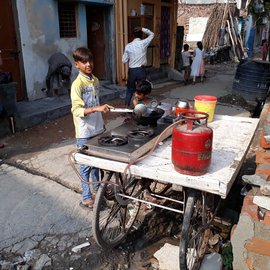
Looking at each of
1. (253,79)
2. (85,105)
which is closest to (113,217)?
(85,105)

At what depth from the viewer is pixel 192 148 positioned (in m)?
1.77

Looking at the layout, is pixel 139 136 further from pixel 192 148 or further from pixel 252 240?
pixel 252 240

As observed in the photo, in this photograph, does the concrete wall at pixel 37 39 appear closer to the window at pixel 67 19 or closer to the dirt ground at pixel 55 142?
the window at pixel 67 19

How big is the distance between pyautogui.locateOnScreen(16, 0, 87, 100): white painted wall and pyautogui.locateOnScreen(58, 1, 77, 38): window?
387 millimetres

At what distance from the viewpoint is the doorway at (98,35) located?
29.4ft

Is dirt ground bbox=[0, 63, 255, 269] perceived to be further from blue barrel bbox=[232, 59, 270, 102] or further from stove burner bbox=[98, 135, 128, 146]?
blue barrel bbox=[232, 59, 270, 102]

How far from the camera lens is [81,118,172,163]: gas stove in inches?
79.7

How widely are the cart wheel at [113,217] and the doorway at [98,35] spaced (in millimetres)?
7017

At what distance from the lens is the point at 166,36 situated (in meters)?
11.9

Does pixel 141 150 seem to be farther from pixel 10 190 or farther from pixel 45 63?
pixel 45 63

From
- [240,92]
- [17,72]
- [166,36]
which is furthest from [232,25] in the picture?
[17,72]

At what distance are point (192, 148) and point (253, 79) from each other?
297 inches

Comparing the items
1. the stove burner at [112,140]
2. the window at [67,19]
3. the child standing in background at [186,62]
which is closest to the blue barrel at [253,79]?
the child standing in background at [186,62]

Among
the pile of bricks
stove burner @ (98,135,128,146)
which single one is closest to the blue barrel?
the pile of bricks
